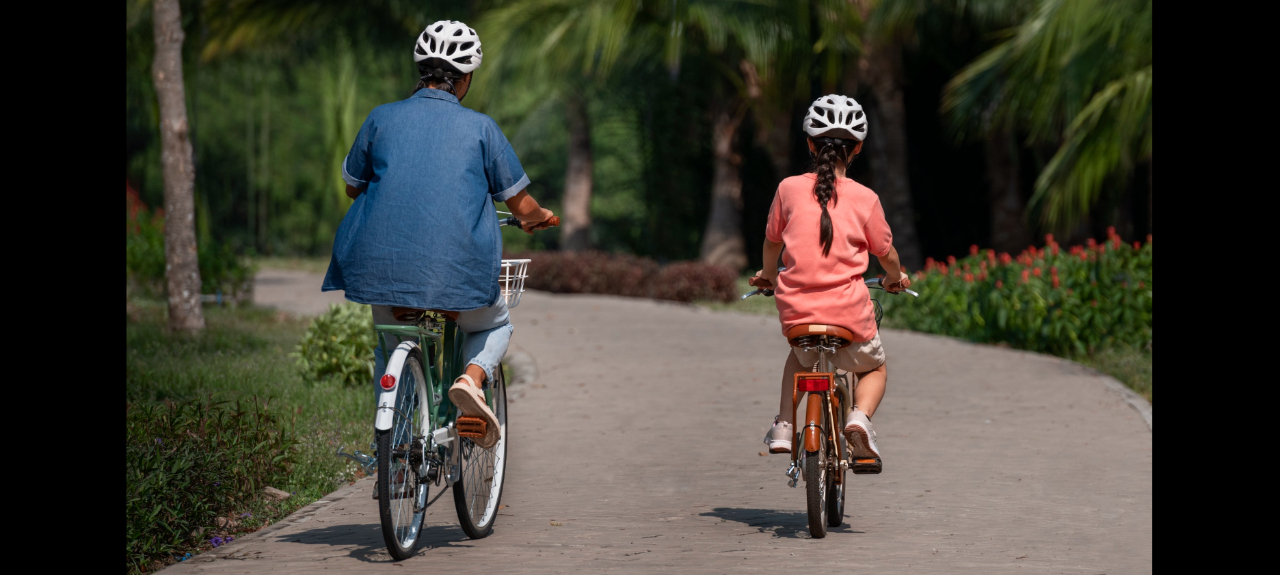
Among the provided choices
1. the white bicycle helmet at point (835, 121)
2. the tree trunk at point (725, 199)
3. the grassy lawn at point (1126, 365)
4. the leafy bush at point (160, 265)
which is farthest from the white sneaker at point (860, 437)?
the tree trunk at point (725, 199)

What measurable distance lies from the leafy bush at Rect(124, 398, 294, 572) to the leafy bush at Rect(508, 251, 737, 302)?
12286 millimetres

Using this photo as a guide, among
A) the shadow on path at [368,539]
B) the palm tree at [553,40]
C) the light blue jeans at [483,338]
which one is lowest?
the shadow on path at [368,539]

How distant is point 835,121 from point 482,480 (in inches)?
80.6

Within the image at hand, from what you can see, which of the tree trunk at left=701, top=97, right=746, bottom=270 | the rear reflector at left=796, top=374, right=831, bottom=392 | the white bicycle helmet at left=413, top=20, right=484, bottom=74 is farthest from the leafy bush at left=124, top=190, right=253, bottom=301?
the rear reflector at left=796, top=374, right=831, bottom=392

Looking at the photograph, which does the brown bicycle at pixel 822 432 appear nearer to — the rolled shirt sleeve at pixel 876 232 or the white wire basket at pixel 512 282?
the rolled shirt sleeve at pixel 876 232

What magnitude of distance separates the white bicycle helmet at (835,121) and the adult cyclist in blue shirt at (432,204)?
4.12 feet

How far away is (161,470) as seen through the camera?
17.4 ft

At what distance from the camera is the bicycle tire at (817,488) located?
5176 mm

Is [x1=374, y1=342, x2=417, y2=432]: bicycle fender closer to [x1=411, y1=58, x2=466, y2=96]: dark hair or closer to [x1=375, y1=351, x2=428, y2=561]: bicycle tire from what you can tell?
[x1=375, y1=351, x2=428, y2=561]: bicycle tire

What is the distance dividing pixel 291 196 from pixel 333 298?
20460mm

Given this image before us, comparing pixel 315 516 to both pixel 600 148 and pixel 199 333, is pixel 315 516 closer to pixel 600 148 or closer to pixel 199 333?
pixel 199 333

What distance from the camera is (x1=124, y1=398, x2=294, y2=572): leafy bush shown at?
508 cm

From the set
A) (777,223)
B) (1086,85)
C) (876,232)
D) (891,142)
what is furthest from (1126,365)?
(891,142)
